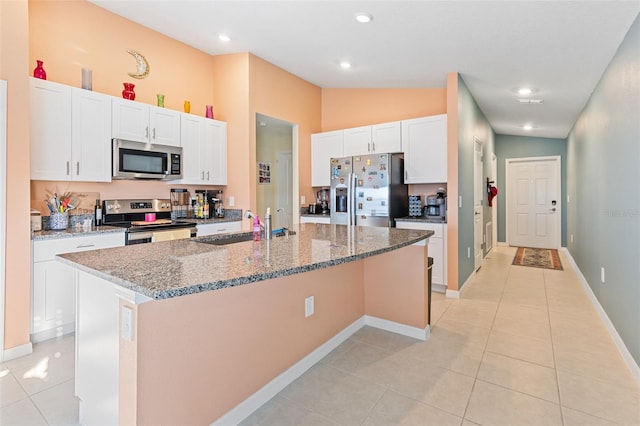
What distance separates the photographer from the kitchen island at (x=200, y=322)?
1.25 m

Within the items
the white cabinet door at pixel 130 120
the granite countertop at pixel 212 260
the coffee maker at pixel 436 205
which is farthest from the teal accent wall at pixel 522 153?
the white cabinet door at pixel 130 120

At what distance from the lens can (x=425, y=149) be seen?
4.21 meters

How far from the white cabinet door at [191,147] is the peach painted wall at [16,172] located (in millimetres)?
1528

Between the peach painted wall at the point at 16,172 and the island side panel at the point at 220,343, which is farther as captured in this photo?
the peach painted wall at the point at 16,172

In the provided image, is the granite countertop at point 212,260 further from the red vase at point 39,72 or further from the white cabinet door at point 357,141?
the white cabinet door at point 357,141

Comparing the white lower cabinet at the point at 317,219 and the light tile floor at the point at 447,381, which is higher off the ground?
the white lower cabinet at the point at 317,219

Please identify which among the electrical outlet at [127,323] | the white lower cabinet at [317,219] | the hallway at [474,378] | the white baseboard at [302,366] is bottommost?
the hallway at [474,378]

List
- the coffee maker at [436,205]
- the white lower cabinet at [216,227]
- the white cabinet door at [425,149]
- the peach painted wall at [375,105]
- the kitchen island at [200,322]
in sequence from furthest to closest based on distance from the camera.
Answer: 1. the peach painted wall at [375,105]
2. the coffee maker at [436,205]
3. the white cabinet door at [425,149]
4. the white lower cabinet at [216,227]
5. the kitchen island at [200,322]

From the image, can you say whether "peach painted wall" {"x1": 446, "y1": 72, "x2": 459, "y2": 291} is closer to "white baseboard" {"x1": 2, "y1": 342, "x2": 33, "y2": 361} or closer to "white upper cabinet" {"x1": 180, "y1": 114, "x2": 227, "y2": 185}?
"white upper cabinet" {"x1": 180, "y1": 114, "x2": 227, "y2": 185}

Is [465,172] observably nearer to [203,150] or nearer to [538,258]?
[538,258]

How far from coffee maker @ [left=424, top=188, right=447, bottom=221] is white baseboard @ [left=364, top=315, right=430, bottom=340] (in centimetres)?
202

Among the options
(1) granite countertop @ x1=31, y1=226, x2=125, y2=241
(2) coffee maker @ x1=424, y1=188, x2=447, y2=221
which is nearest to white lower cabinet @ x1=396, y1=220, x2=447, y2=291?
(2) coffee maker @ x1=424, y1=188, x2=447, y2=221

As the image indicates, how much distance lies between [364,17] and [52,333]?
3673 millimetres

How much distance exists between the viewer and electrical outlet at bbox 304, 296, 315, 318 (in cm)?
226
